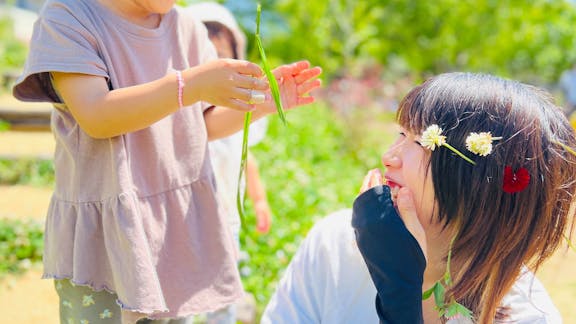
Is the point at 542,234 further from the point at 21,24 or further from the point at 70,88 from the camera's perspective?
the point at 21,24

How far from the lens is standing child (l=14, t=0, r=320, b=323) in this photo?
5.34 feet

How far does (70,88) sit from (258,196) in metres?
1.59

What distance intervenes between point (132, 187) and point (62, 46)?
39 cm

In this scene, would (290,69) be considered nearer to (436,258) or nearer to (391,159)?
(391,159)

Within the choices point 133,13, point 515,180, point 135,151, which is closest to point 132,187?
point 135,151

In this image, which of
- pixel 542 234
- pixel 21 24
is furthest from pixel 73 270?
pixel 21 24

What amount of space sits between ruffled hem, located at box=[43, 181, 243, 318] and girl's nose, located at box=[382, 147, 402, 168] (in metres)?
0.55

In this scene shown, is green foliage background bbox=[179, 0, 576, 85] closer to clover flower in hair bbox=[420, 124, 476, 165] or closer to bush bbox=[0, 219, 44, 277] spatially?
bush bbox=[0, 219, 44, 277]

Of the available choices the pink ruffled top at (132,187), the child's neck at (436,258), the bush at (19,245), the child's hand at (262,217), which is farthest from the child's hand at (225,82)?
the bush at (19,245)

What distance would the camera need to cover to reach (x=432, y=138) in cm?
157

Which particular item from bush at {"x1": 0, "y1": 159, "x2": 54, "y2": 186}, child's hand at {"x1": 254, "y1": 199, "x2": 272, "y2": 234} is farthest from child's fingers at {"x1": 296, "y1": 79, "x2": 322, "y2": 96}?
bush at {"x1": 0, "y1": 159, "x2": 54, "y2": 186}

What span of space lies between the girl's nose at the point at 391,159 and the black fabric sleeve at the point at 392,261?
120mm

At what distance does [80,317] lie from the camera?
180cm

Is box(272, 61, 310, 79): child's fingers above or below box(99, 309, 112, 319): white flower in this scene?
above
